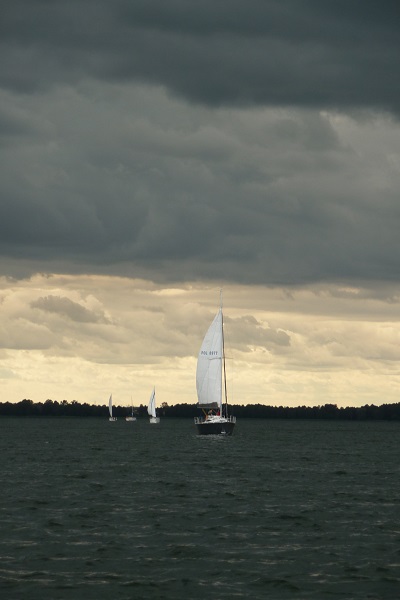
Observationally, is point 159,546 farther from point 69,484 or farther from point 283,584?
point 69,484

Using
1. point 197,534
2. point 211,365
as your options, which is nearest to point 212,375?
point 211,365

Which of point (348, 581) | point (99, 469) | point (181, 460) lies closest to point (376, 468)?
point (181, 460)

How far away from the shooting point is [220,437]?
155 m

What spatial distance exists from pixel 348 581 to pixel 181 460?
219 ft

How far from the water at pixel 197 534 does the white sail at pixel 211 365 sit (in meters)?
51.4

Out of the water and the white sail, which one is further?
the white sail

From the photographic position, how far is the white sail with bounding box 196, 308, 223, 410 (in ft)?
449

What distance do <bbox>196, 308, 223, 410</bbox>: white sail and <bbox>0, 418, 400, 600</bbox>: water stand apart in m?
51.4

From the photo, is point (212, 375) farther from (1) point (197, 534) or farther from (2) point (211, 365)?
(1) point (197, 534)

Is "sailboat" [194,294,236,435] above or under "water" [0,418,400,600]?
above

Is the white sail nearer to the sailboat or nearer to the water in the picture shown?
the sailboat

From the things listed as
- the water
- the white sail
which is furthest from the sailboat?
the water

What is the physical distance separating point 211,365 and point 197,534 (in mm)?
92091

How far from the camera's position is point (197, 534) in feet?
151
